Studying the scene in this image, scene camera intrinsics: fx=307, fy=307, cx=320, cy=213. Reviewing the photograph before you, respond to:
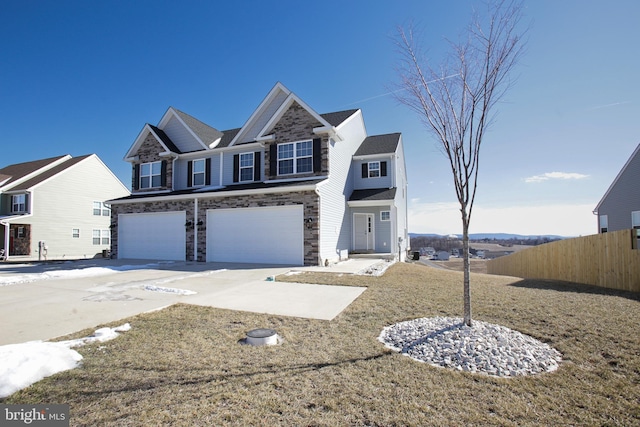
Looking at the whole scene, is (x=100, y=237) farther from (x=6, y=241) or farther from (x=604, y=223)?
(x=604, y=223)

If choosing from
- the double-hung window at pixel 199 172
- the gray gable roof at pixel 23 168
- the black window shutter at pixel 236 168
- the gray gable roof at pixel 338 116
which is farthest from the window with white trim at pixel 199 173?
the gray gable roof at pixel 23 168

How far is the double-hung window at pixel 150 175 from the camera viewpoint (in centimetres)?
1873

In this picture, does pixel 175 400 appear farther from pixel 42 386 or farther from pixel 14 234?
pixel 14 234

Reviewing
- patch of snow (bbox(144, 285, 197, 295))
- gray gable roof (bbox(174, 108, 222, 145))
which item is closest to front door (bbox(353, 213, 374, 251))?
gray gable roof (bbox(174, 108, 222, 145))

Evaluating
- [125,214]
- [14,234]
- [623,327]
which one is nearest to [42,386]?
[623,327]

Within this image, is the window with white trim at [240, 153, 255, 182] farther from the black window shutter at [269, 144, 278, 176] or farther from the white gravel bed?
the white gravel bed

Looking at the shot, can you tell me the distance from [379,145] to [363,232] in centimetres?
555

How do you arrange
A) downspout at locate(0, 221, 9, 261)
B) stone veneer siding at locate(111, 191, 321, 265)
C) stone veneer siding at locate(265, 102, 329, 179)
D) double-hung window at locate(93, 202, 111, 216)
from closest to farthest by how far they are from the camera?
stone veneer siding at locate(111, 191, 321, 265)
stone veneer siding at locate(265, 102, 329, 179)
downspout at locate(0, 221, 9, 261)
double-hung window at locate(93, 202, 111, 216)

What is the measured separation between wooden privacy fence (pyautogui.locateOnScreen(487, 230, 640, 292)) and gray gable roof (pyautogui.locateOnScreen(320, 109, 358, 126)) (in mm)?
11441

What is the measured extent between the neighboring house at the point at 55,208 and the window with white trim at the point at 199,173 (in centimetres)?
990

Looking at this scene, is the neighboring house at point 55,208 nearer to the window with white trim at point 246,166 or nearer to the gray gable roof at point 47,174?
the gray gable roof at point 47,174

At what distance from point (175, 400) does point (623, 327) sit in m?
6.50

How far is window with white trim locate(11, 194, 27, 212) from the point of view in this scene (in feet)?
80.7

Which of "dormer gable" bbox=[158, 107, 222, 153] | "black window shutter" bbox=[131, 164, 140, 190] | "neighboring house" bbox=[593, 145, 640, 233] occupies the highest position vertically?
"dormer gable" bbox=[158, 107, 222, 153]
